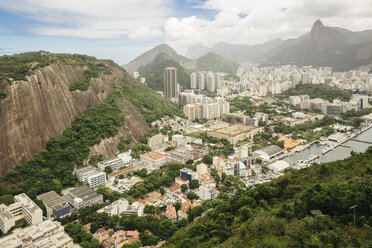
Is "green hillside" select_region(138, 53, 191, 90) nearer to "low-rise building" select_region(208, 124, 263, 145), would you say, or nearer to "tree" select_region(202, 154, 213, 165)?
"low-rise building" select_region(208, 124, 263, 145)

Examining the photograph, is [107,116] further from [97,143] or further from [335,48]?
[335,48]

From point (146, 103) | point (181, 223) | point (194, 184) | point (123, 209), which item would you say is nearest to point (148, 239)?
point (181, 223)

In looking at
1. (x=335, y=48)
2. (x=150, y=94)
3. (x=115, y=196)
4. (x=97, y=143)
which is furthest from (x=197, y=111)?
(x=335, y=48)

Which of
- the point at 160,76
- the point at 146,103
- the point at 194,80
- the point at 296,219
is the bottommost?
the point at 296,219

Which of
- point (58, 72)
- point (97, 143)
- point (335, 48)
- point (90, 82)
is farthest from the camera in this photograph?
point (335, 48)

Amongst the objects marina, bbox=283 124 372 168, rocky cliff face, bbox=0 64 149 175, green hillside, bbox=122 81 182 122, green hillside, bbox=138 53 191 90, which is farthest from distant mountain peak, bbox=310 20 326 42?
rocky cliff face, bbox=0 64 149 175

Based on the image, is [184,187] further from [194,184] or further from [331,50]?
[331,50]

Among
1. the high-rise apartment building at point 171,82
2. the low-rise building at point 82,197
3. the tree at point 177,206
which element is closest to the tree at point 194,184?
the tree at point 177,206
